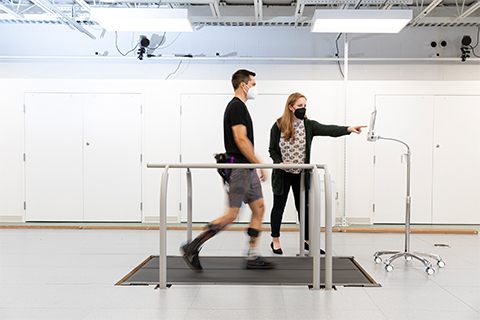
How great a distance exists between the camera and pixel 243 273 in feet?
9.96

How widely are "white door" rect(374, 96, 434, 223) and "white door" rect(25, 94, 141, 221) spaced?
330cm

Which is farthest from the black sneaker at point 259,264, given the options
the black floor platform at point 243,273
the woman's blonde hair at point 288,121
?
the woman's blonde hair at point 288,121

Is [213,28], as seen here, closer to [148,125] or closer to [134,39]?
[134,39]

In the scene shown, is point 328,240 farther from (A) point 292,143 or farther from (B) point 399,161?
(B) point 399,161

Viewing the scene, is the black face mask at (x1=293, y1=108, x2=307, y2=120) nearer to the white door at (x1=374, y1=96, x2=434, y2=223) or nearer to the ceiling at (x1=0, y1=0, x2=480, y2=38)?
the ceiling at (x1=0, y1=0, x2=480, y2=38)

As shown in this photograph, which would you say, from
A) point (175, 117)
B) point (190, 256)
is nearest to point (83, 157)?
point (175, 117)

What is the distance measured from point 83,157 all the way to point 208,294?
12.2 ft

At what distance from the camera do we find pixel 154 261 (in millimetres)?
3461

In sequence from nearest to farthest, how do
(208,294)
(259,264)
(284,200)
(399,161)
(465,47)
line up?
(208,294) → (259,264) → (284,200) → (399,161) → (465,47)

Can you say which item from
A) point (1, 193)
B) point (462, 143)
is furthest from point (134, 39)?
point (462, 143)

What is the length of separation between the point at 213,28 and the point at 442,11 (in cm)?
328

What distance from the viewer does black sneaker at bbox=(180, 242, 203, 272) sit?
2.96 metres

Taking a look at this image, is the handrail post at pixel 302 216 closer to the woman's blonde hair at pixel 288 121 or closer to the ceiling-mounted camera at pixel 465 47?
the woman's blonde hair at pixel 288 121

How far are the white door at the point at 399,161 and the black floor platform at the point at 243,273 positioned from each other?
2.37 metres
